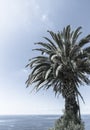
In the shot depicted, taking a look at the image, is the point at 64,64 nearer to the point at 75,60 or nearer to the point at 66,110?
the point at 75,60

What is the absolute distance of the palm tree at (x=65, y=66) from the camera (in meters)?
24.8

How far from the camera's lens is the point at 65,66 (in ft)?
82.2

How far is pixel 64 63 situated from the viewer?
2494 cm

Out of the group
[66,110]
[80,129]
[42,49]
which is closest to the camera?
[80,129]

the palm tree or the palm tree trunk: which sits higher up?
the palm tree

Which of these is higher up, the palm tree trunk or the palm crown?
the palm crown

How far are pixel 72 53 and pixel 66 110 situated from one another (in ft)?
16.4

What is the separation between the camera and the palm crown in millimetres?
25081

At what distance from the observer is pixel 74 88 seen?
25.6 metres

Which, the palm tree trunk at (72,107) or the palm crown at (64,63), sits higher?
the palm crown at (64,63)

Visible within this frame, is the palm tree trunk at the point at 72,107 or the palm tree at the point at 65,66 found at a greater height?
the palm tree at the point at 65,66

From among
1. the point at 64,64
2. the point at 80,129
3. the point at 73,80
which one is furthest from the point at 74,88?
the point at 80,129

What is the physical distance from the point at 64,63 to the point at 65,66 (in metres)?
0.30

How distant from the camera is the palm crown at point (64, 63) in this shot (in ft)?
82.3
